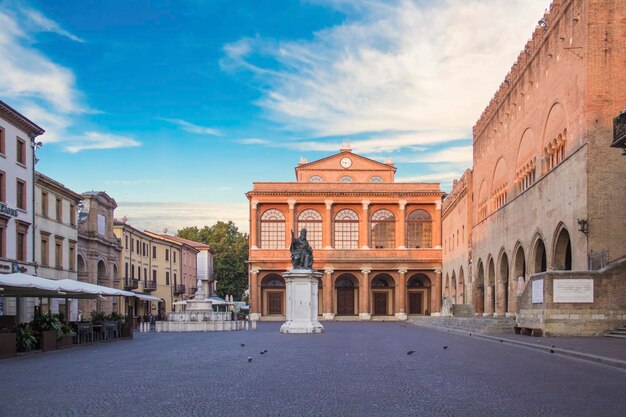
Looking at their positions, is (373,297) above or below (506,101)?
below

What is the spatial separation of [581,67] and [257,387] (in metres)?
22.6

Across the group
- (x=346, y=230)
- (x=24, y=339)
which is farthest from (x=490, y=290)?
(x=24, y=339)

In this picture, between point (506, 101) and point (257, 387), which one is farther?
point (506, 101)

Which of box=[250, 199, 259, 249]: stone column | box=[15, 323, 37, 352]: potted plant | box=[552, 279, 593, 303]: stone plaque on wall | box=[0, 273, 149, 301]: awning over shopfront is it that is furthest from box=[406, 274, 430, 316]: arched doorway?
box=[15, 323, 37, 352]: potted plant

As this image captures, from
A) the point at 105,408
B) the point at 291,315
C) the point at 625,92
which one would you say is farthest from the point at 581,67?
the point at 105,408

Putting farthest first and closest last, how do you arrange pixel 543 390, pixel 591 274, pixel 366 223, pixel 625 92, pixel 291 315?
1. pixel 366 223
2. pixel 291 315
3. pixel 625 92
4. pixel 591 274
5. pixel 543 390

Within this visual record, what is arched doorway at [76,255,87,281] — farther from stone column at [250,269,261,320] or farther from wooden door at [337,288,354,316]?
wooden door at [337,288,354,316]

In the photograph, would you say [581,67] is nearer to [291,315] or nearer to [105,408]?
[291,315]

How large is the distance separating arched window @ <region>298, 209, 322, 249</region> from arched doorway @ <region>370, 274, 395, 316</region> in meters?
7.08

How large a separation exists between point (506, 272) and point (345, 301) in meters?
31.6

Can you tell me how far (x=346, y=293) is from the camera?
76.8 meters

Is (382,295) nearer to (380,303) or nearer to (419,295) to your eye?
(380,303)

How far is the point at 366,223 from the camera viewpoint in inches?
2913

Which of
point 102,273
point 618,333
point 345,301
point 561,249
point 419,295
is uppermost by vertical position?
point 561,249
